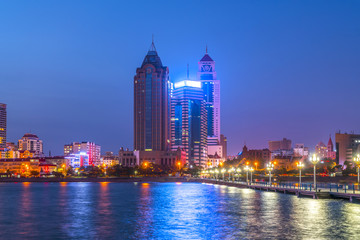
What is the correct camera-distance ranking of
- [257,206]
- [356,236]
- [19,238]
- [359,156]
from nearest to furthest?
[356,236], [19,238], [257,206], [359,156]

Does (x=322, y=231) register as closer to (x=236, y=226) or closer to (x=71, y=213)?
(x=236, y=226)

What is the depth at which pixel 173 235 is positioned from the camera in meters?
51.0

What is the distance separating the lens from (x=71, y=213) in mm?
76500

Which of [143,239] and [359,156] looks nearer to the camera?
[143,239]

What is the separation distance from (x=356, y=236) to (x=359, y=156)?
46.4 meters

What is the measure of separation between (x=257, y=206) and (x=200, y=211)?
12.1 meters

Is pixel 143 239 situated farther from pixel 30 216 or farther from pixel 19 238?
pixel 30 216

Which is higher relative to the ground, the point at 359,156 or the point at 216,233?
the point at 359,156

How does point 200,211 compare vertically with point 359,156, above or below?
below

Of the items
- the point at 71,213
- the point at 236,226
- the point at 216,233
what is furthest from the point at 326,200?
the point at 71,213

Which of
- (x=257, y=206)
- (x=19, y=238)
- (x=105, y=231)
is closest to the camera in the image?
(x=19, y=238)

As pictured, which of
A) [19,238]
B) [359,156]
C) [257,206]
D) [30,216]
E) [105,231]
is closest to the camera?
[19,238]

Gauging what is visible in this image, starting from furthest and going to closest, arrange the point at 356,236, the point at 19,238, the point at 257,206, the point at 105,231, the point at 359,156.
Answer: the point at 359,156 < the point at 257,206 < the point at 105,231 < the point at 19,238 < the point at 356,236

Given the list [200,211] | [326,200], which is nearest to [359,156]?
[326,200]
